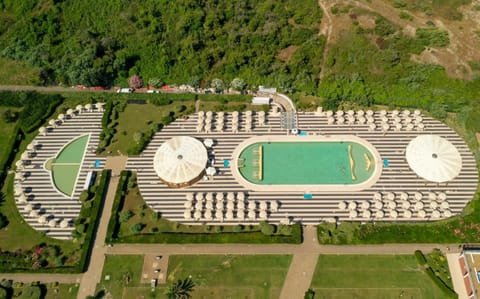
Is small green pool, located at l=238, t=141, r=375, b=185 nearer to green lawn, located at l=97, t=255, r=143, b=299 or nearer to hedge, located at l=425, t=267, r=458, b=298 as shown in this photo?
hedge, located at l=425, t=267, r=458, b=298

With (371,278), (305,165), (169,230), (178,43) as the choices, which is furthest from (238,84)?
(371,278)

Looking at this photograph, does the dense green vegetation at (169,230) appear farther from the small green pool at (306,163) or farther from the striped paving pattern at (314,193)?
the small green pool at (306,163)

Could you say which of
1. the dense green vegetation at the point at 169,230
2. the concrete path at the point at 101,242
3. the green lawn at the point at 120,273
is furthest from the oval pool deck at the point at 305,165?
the green lawn at the point at 120,273

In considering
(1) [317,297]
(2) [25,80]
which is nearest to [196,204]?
(1) [317,297]

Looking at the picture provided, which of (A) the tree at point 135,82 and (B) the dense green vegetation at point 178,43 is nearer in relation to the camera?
(B) the dense green vegetation at point 178,43

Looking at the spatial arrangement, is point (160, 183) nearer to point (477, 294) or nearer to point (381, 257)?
point (381, 257)

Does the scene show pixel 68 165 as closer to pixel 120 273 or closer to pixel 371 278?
pixel 120 273
